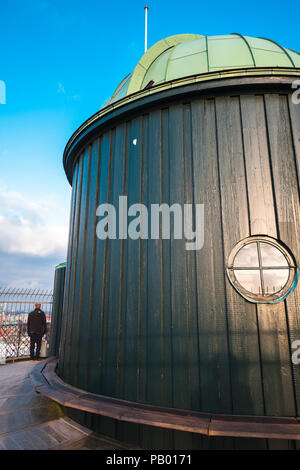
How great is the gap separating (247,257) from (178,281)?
910 millimetres

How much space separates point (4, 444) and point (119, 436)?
128 centimetres

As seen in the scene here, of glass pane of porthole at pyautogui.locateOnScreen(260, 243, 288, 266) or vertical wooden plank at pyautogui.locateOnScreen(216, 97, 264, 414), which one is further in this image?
glass pane of porthole at pyautogui.locateOnScreen(260, 243, 288, 266)

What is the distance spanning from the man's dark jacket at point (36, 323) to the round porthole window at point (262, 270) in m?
6.82

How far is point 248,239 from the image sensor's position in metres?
3.29

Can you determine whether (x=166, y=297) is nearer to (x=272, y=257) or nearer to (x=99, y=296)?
(x=99, y=296)

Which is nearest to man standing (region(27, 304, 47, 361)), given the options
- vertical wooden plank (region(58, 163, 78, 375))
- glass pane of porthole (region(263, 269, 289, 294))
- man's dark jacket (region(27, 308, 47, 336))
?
man's dark jacket (region(27, 308, 47, 336))

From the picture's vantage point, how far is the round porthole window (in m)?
3.12

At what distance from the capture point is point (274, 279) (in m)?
3.15

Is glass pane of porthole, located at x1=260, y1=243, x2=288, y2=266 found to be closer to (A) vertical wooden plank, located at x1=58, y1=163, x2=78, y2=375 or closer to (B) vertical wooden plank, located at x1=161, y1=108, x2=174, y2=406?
(B) vertical wooden plank, located at x1=161, y1=108, x2=174, y2=406

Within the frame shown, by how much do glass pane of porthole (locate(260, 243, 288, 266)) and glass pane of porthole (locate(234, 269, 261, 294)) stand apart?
181 millimetres

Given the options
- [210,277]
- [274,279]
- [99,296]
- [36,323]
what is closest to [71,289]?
[99,296]

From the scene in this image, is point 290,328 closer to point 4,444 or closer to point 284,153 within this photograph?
point 284,153

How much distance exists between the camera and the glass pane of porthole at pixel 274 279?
10.3 feet
